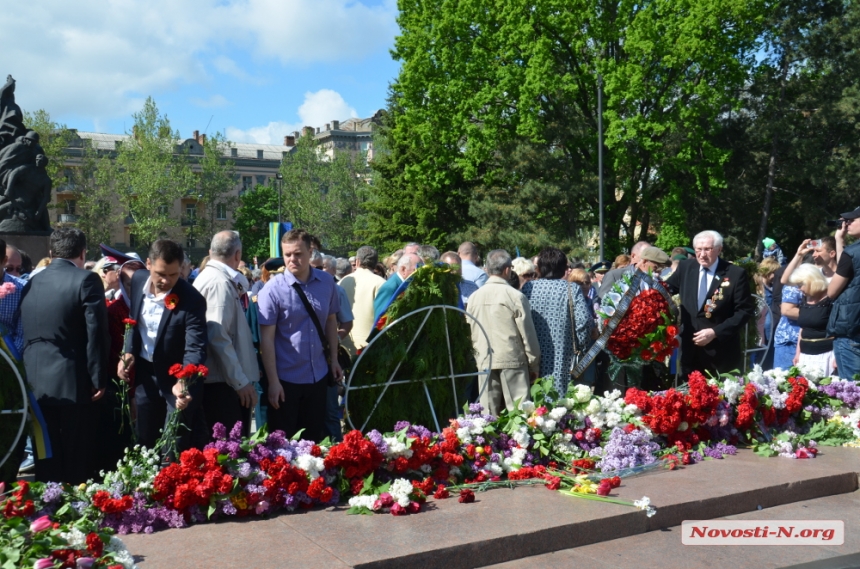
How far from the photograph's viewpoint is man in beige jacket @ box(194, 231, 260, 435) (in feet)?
19.4

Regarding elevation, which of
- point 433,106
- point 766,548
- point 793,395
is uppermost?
point 433,106

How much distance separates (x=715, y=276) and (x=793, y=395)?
1186 mm

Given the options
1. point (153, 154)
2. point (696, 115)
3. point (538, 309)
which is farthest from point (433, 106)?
point (153, 154)

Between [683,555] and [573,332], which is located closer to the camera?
[683,555]

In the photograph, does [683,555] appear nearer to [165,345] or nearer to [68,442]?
[165,345]

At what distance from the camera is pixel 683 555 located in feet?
16.2

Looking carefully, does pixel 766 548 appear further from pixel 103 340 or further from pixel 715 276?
Result: pixel 103 340

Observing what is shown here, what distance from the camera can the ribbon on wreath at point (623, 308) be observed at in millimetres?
7836

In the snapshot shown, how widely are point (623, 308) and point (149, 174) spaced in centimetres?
5602

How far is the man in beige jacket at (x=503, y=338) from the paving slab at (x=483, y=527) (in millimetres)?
1749

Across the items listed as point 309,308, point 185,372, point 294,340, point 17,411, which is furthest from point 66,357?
point 309,308

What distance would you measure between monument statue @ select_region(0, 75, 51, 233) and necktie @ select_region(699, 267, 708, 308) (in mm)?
15005

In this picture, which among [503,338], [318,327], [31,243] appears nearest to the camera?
[318,327]

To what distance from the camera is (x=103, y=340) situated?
229 inches
